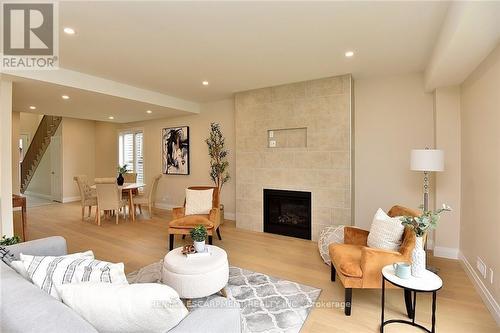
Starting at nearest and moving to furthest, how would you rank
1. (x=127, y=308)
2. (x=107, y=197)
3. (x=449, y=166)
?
(x=127, y=308)
(x=449, y=166)
(x=107, y=197)

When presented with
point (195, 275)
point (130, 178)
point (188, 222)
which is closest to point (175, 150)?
point (130, 178)

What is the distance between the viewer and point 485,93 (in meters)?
2.66

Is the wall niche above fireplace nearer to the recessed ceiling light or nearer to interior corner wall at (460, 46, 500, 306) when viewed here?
interior corner wall at (460, 46, 500, 306)

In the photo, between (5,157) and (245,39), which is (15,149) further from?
(245,39)

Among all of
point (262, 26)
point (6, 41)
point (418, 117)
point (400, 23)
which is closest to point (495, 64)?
point (400, 23)

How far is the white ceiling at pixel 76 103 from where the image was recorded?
3964mm

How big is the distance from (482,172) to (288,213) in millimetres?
2875

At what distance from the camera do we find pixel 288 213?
486 centimetres

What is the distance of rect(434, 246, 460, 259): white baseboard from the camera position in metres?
3.61

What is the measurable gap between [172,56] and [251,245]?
3.03 m

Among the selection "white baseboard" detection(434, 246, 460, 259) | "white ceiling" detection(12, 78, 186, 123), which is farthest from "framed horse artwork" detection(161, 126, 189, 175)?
"white baseboard" detection(434, 246, 460, 259)

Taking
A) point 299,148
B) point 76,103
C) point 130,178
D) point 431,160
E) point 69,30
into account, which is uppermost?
point 69,30

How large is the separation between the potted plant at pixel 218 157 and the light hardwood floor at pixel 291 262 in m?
0.99

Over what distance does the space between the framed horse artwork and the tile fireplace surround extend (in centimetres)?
190
